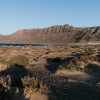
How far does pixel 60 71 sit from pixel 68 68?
0.88m

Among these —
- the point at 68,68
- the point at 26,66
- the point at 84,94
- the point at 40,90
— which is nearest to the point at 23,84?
the point at 40,90

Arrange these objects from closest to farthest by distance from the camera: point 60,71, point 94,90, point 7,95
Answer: point 7,95
point 94,90
point 60,71

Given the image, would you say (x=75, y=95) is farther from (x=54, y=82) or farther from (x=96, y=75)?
(x=96, y=75)

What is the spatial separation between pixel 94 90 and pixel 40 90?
286 cm

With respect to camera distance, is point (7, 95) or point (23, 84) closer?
point (7, 95)

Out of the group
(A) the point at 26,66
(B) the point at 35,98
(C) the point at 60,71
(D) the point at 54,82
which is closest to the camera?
(B) the point at 35,98

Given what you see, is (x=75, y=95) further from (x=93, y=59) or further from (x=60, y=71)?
(x=93, y=59)

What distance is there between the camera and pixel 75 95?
38.5 ft

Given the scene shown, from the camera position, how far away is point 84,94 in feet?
39.2

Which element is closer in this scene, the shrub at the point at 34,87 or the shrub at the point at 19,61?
the shrub at the point at 34,87

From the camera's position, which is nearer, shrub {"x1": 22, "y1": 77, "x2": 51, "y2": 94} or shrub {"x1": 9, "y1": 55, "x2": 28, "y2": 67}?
shrub {"x1": 22, "y1": 77, "x2": 51, "y2": 94}

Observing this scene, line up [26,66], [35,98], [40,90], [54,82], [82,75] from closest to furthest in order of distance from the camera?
[35,98]
[40,90]
[54,82]
[82,75]
[26,66]

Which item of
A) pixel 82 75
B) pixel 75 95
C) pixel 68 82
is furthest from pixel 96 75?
pixel 75 95

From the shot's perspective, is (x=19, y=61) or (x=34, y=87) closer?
(x=34, y=87)
